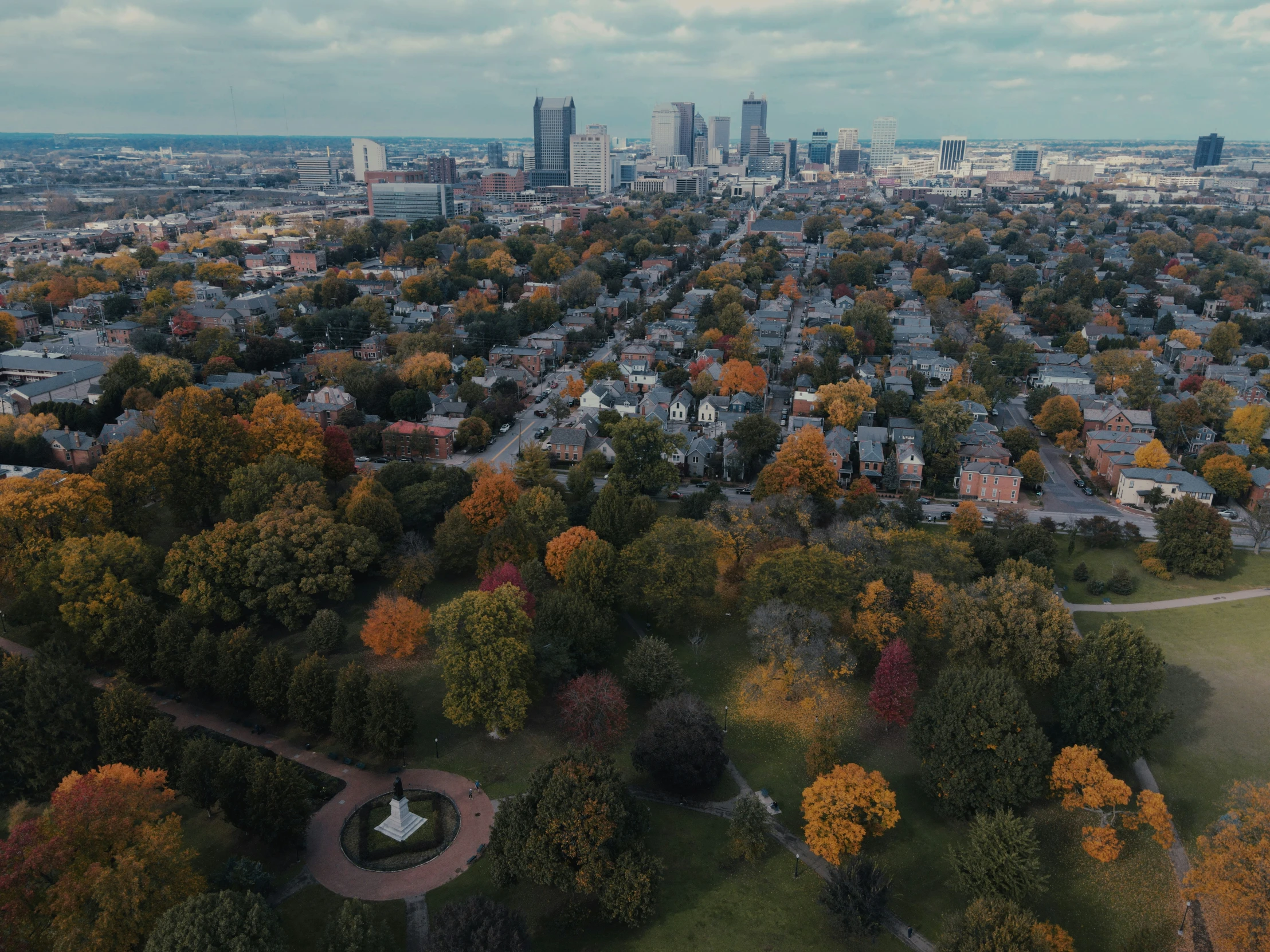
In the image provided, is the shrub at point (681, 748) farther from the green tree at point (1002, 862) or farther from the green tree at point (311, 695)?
the green tree at point (311, 695)

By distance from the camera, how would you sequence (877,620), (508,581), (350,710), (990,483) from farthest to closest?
1. (990,483)
2. (508,581)
3. (877,620)
4. (350,710)

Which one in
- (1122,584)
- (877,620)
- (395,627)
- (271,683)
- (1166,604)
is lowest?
(1166,604)

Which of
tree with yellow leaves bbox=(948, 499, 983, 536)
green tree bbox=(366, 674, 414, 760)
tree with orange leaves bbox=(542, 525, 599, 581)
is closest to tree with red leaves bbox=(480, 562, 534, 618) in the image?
tree with orange leaves bbox=(542, 525, 599, 581)

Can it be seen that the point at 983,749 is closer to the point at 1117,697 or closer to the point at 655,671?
the point at 1117,697

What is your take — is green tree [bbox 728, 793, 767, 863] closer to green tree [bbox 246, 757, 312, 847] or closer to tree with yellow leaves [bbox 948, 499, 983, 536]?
green tree [bbox 246, 757, 312, 847]

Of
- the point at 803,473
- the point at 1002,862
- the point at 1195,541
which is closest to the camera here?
the point at 1002,862

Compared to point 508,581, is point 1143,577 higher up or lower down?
lower down

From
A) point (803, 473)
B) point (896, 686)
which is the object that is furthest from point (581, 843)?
point (803, 473)

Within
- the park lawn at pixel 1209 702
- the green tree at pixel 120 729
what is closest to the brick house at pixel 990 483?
the park lawn at pixel 1209 702
